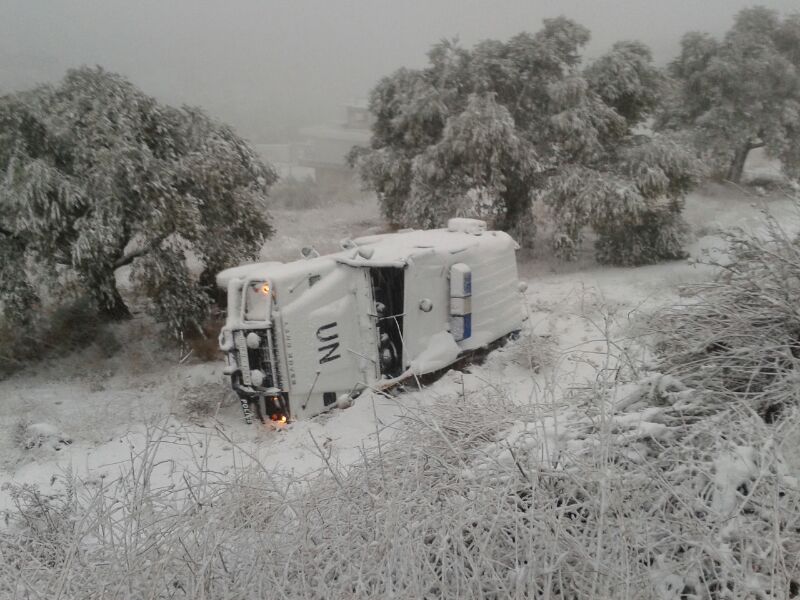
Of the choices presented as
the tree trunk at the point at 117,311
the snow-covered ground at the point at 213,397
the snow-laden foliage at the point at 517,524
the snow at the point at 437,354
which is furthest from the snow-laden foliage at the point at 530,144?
the snow-laden foliage at the point at 517,524

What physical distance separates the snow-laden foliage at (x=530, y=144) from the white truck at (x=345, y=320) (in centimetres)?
714

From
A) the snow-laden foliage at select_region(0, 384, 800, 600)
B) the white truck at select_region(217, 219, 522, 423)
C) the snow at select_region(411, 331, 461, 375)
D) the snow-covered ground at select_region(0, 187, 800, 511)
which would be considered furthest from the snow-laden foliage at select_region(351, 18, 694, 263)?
the snow-laden foliage at select_region(0, 384, 800, 600)

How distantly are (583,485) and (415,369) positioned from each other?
16.0ft

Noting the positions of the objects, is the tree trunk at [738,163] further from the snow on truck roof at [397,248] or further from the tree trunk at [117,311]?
the tree trunk at [117,311]

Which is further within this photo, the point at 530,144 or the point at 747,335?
the point at 530,144

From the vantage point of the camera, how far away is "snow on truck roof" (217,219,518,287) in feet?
25.7

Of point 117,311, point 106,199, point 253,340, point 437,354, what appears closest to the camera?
point 253,340

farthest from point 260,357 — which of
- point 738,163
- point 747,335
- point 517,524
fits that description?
point 738,163

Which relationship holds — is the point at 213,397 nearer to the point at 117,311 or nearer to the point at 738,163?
the point at 117,311

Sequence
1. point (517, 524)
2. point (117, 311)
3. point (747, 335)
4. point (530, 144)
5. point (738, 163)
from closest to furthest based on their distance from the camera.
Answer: point (517, 524)
point (747, 335)
point (117, 311)
point (530, 144)
point (738, 163)

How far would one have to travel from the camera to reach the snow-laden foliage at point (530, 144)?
15.7m

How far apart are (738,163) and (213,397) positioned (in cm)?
2343

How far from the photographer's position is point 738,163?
80.2ft

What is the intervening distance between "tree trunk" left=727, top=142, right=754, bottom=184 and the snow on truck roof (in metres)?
18.4
